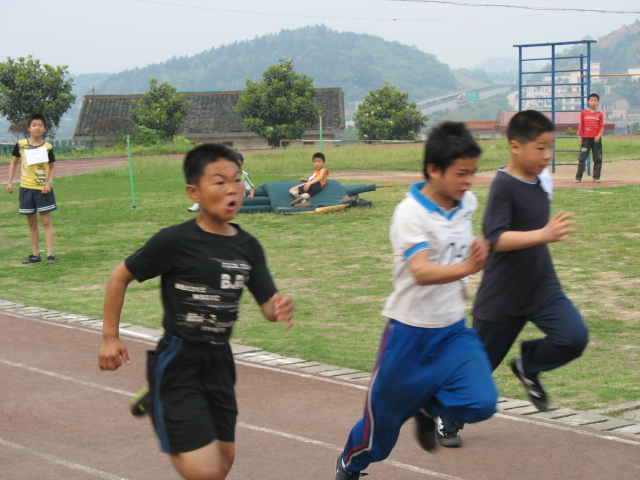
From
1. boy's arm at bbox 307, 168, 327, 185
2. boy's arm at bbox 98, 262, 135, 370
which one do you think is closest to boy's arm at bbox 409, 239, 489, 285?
boy's arm at bbox 98, 262, 135, 370

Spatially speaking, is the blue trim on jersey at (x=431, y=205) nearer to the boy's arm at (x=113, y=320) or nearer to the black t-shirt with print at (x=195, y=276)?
the black t-shirt with print at (x=195, y=276)

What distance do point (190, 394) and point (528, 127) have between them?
7.96 feet

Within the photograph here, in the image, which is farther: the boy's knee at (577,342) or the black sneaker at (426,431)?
the boy's knee at (577,342)

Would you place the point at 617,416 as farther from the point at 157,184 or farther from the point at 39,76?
the point at 39,76

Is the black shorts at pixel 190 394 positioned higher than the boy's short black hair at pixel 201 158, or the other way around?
the boy's short black hair at pixel 201 158

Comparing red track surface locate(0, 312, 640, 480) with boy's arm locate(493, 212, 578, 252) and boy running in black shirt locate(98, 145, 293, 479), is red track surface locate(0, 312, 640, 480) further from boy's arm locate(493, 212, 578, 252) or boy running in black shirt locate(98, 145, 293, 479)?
boy's arm locate(493, 212, 578, 252)

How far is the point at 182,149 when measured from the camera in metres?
47.6

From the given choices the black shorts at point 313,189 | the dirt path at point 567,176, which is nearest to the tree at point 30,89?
the dirt path at point 567,176

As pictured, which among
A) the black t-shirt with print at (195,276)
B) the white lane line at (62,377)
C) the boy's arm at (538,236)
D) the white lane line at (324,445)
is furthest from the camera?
the white lane line at (62,377)

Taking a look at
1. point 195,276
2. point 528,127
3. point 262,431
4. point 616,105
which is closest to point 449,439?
point 262,431

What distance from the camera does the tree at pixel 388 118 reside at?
196ft

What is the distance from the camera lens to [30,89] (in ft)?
181

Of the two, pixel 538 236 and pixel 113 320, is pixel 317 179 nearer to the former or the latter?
pixel 538 236

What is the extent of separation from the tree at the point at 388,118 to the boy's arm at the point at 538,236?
180 feet
